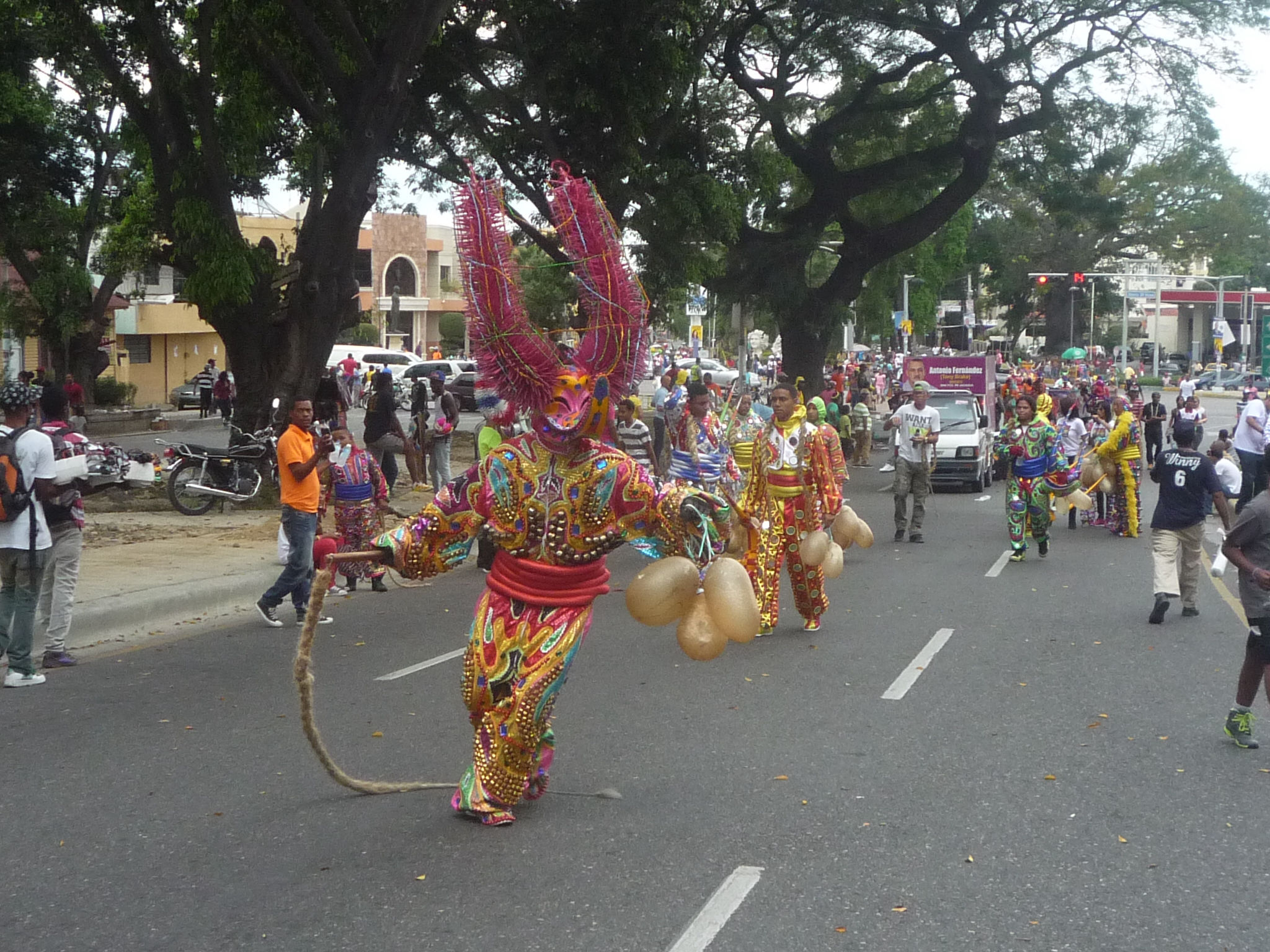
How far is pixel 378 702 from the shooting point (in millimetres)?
8180

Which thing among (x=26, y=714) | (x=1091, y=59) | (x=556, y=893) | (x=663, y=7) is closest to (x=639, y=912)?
(x=556, y=893)

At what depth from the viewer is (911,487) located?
16.4 m

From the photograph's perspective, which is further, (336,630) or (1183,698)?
(336,630)

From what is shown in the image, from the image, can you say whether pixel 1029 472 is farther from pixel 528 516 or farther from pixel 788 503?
pixel 528 516

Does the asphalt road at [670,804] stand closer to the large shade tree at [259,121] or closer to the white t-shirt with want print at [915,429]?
the white t-shirt with want print at [915,429]

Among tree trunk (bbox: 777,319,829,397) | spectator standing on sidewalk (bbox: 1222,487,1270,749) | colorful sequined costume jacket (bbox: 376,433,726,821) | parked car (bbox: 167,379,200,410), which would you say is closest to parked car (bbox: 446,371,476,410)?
parked car (bbox: 167,379,200,410)

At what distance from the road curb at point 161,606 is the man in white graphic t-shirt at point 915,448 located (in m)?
7.38

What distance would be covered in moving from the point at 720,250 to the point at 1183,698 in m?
19.3

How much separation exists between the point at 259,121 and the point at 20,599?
1229cm

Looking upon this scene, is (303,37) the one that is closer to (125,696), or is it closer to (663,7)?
(663,7)

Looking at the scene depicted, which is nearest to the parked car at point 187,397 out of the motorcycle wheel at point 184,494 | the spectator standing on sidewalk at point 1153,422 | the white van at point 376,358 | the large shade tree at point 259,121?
the white van at point 376,358

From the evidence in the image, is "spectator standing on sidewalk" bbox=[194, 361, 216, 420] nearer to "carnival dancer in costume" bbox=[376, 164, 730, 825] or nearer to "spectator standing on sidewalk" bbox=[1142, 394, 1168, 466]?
"spectator standing on sidewalk" bbox=[1142, 394, 1168, 466]

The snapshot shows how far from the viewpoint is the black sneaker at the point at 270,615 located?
1086 centimetres

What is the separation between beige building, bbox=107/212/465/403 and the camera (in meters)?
46.8
